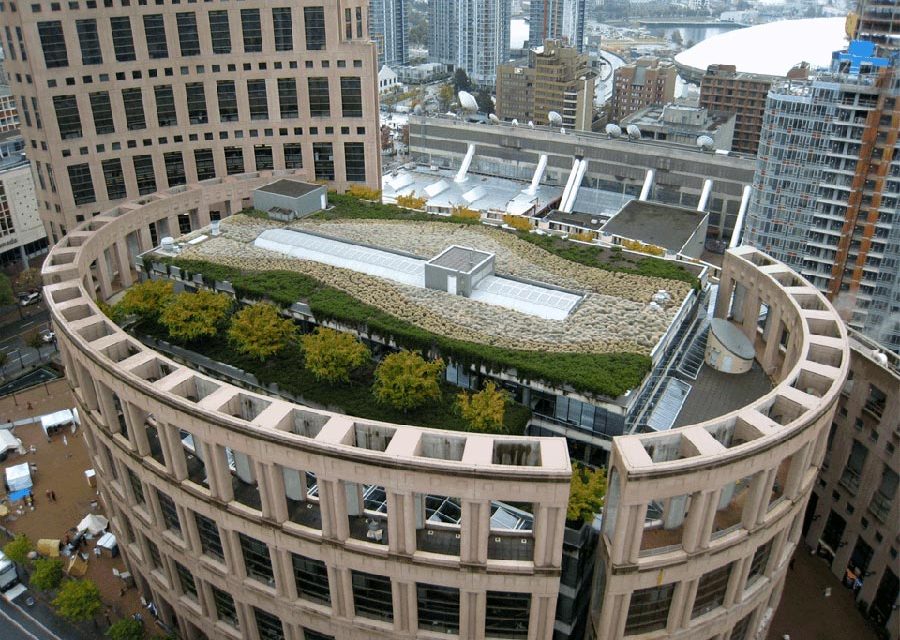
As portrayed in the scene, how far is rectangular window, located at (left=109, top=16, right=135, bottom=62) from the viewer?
260 ft

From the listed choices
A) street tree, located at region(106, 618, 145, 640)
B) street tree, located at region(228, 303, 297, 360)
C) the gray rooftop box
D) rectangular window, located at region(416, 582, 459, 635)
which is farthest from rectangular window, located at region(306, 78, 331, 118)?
rectangular window, located at region(416, 582, 459, 635)

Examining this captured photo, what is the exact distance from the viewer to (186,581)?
50.6 meters

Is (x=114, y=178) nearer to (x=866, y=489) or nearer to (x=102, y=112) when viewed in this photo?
(x=102, y=112)

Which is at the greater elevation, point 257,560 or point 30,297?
point 257,560

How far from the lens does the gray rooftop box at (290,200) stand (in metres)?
77.4

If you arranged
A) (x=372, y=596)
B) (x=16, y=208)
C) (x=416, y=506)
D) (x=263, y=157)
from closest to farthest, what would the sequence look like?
(x=416, y=506), (x=372, y=596), (x=263, y=157), (x=16, y=208)

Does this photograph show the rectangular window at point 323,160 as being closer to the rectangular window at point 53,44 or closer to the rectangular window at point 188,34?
the rectangular window at point 188,34

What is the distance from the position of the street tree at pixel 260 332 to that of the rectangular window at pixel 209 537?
47.0ft

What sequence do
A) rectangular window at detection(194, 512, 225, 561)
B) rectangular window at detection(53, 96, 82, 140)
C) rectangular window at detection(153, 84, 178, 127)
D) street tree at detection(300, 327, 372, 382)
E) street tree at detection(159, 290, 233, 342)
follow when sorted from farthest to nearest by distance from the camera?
1. rectangular window at detection(153, 84, 178, 127)
2. rectangular window at detection(53, 96, 82, 140)
3. street tree at detection(159, 290, 233, 342)
4. street tree at detection(300, 327, 372, 382)
5. rectangular window at detection(194, 512, 225, 561)

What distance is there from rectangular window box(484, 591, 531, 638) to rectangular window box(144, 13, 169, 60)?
237ft

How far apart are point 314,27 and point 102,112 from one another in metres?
26.5

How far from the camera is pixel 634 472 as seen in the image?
1367 inches

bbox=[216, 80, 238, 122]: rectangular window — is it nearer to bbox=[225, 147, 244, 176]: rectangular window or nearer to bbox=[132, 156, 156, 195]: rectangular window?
bbox=[225, 147, 244, 176]: rectangular window

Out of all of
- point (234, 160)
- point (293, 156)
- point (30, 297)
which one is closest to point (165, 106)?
point (234, 160)
